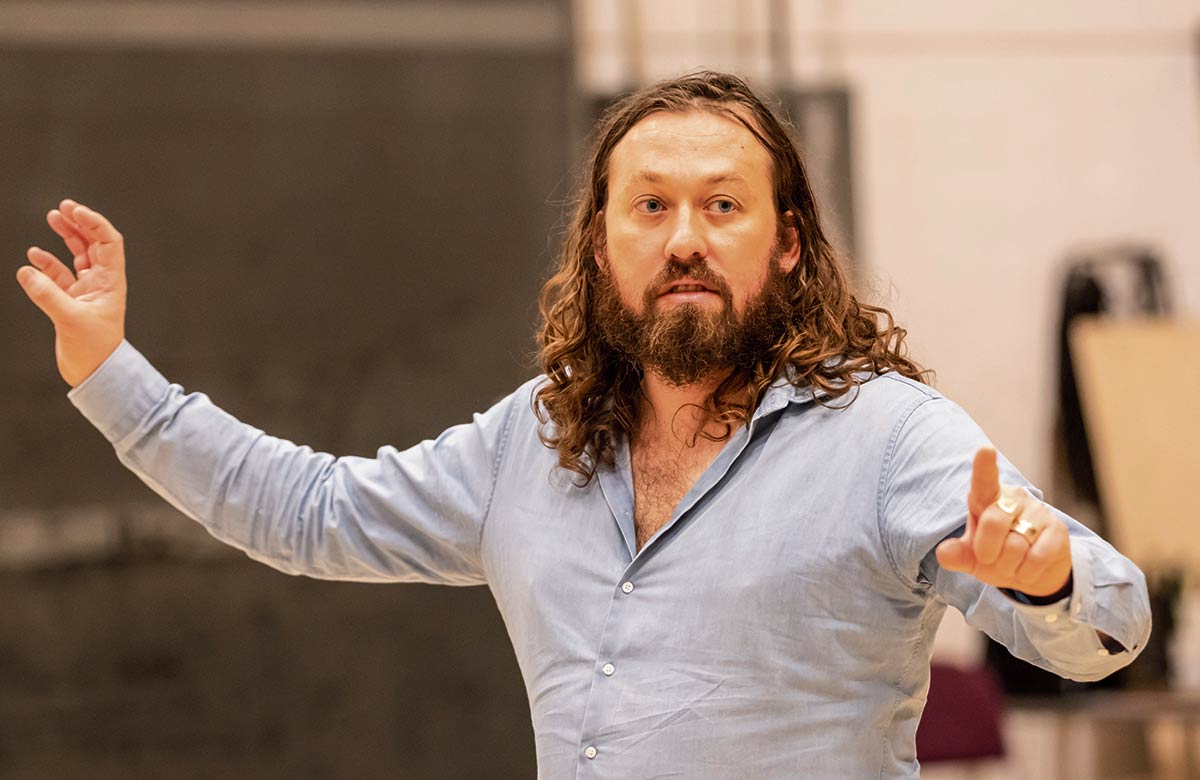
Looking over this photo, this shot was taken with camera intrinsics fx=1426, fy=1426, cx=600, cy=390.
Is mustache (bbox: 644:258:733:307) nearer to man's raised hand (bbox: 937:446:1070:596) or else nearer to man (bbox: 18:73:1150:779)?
man (bbox: 18:73:1150:779)

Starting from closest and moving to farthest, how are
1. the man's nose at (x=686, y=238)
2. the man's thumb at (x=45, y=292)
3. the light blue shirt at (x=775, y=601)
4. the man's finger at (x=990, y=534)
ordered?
the man's finger at (x=990, y=534)
the light blue shirt at (x=775, y=601)
the man's nose at (x=686, y=238)
the man's thumb at (x=45, y=292)

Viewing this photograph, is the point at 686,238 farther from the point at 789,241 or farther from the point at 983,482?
the point at 983,482

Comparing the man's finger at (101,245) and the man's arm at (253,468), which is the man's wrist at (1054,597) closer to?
the man's arm at (253,468)

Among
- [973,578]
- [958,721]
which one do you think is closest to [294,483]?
[973,578]

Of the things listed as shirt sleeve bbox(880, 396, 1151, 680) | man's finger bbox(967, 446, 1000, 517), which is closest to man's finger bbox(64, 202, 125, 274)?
shirt sleeve bbox(880, 396, 1151, 680)

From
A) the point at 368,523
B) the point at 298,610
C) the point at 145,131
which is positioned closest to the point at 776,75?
the point at 145,131

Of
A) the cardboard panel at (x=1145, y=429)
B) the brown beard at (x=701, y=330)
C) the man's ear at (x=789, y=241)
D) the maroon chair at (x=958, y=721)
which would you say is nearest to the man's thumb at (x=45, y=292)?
the brown beard at (x=701, y=330)

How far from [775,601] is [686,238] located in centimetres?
49

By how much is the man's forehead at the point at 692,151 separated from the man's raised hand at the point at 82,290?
2.48ft

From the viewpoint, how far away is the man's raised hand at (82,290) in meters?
2.03

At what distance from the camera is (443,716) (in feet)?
14.1

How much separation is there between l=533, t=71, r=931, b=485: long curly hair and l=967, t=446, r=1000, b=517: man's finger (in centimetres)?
40

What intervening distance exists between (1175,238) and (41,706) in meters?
4.02

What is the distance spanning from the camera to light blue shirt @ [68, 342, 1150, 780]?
1606mm
